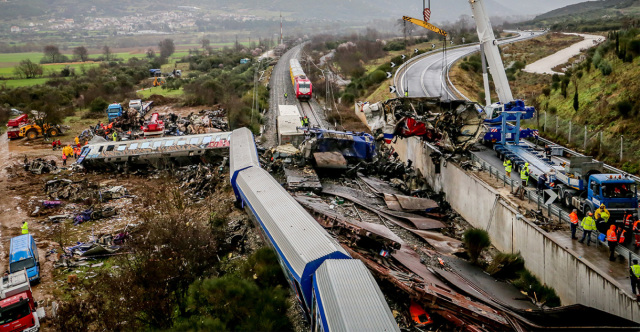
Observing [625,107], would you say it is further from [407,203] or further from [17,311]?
[17,311]

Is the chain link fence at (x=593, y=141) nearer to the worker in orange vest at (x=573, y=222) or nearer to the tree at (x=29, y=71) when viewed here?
the worker in orange vest at (x=573, y=222)

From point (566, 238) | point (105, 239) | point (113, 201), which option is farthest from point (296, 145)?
point (566, 238)

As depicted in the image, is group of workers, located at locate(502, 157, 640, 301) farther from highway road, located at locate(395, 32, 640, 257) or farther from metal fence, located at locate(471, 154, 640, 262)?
highway road, located at locate(395, 32, 640, 257)

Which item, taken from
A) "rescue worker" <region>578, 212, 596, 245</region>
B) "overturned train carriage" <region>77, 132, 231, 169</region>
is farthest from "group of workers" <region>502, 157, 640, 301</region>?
"overturned train carriage" <region>77, 132, 231, 169</region>

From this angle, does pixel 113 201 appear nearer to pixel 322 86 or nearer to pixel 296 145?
pixel 296 145

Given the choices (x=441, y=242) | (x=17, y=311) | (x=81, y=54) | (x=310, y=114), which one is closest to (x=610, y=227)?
(x=441, y=242)

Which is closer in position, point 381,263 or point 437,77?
point 381,263
